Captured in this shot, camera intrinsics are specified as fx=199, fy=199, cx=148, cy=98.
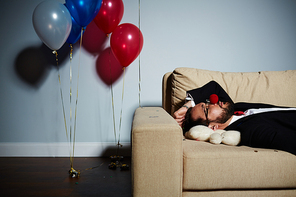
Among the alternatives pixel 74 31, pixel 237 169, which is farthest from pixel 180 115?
pixel 74 31

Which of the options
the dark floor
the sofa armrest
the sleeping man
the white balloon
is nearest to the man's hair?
the sleeping man

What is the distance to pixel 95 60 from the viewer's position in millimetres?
2109

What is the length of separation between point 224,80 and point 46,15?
1.42m

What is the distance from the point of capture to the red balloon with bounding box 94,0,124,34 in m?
1.70

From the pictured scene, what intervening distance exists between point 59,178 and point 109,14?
140 centimetres

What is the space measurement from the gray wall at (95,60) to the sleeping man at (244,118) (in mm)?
801

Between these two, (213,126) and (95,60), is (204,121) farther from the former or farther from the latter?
(95,60)

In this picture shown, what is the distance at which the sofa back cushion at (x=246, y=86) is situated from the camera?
149 cm

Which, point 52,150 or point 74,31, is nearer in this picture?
point 74,31

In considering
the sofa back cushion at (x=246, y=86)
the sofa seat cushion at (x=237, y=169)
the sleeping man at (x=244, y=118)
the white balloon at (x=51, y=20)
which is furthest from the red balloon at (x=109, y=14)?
the sofa seat cushion at (x=237, y=169)

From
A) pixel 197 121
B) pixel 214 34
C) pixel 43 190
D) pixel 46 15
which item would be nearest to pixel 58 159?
pixel 43 190

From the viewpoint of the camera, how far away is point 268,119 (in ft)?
4.04

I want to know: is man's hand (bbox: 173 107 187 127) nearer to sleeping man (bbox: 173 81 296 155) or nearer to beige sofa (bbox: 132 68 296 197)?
sleeping man (bbox: 173 81 296 155)

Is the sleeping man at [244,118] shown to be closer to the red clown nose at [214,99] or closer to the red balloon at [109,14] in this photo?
the red clown nose at [214,99]
